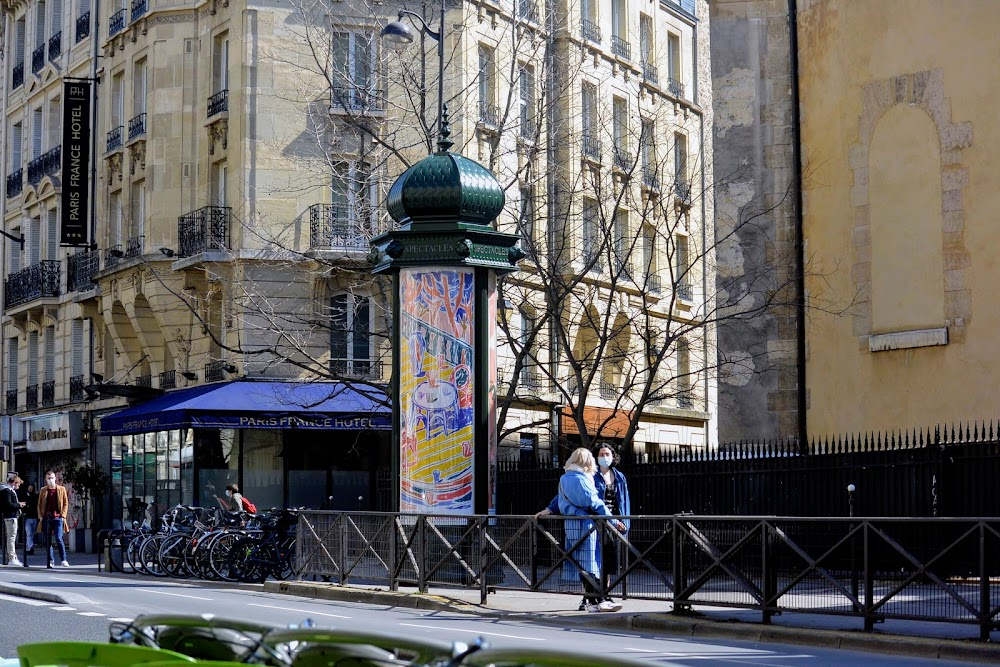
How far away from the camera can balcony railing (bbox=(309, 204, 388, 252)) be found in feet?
105

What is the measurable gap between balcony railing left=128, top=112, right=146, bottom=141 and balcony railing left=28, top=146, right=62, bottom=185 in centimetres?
591

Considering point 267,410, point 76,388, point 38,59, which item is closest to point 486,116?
point 267,410

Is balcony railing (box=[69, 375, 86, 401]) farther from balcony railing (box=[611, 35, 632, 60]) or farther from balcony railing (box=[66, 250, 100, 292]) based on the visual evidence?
balcony railing (box=[611, 35, 632, 60])

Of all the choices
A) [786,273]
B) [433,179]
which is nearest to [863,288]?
[786,273]

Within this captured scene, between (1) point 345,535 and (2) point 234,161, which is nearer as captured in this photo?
(1) point 345,535

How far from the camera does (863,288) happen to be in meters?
23.9

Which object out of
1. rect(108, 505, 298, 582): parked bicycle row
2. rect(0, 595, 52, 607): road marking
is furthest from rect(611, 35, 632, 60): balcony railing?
rect(0, 595, 52, 607): road marking

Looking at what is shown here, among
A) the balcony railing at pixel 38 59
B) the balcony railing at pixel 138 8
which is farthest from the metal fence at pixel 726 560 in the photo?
the balcony railing at pixel 38 59

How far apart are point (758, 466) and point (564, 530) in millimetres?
5798

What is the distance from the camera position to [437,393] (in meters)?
17.5

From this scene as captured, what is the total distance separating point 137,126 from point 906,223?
64.2 feet

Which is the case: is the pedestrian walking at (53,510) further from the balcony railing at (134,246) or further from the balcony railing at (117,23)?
the balcony railing at (117,23)

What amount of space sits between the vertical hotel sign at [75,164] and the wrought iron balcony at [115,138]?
3.89 ft

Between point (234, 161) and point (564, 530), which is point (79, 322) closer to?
point (234, 161)
